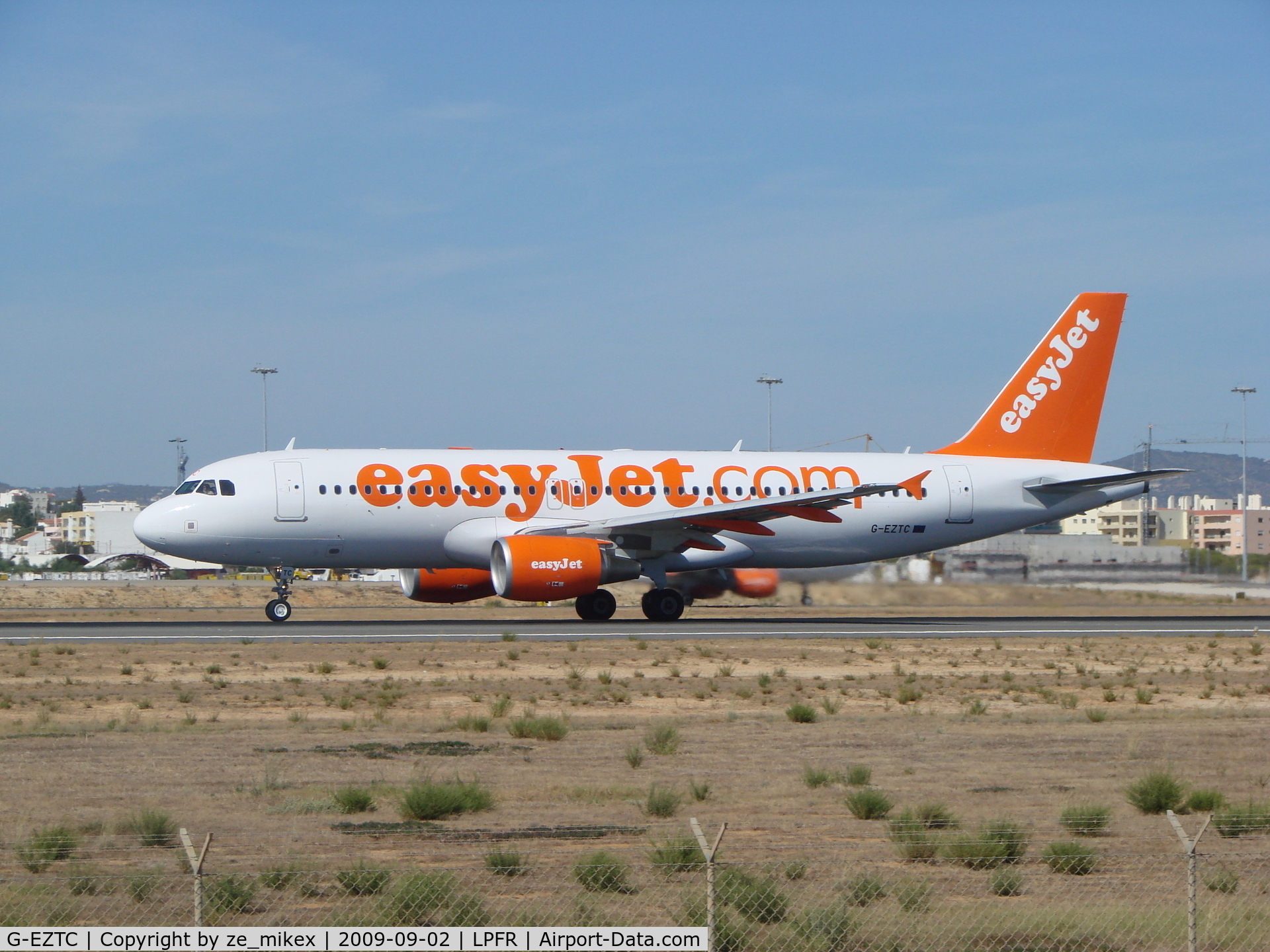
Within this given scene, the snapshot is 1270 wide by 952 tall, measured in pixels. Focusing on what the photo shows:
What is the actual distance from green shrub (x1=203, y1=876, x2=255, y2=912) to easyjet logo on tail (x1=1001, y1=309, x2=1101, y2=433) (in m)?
32.6

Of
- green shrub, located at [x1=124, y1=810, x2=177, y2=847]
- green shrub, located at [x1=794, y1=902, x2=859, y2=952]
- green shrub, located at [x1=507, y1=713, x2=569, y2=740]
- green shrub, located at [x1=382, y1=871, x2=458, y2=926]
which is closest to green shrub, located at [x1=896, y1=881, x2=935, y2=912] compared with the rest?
green shrub, located at [x1=794, y1=902, x2=859, y2=952]

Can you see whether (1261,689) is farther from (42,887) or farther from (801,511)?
(42,887)

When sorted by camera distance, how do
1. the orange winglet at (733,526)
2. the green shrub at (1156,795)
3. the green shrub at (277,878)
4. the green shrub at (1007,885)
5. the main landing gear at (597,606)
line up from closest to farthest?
the green shrub at (277,878) → the green shrub at (1007,885) → the green shrub at (1156,795) → the orange winglet at (733,526) → the main landing gear at (597,606)

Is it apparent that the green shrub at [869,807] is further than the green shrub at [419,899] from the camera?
Yes

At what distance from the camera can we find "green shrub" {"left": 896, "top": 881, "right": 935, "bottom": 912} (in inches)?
374

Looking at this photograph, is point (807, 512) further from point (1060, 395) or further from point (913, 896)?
point (913, 896)

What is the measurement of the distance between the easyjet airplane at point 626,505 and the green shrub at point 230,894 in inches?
821

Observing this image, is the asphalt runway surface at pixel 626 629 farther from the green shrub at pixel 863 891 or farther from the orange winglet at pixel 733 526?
the green shrub at pixel 863 891

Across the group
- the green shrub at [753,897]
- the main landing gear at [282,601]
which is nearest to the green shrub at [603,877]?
the green shrub at [753,897]

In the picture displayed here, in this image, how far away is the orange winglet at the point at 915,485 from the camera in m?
36.4

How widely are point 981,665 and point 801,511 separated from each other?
374 inches

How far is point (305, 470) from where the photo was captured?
3269cm

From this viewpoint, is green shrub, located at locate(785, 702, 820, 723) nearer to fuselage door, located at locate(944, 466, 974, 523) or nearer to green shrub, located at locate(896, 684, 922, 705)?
green shrub, located at locate(896, 684, 922, 705)

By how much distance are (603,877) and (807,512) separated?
25.0 metres
